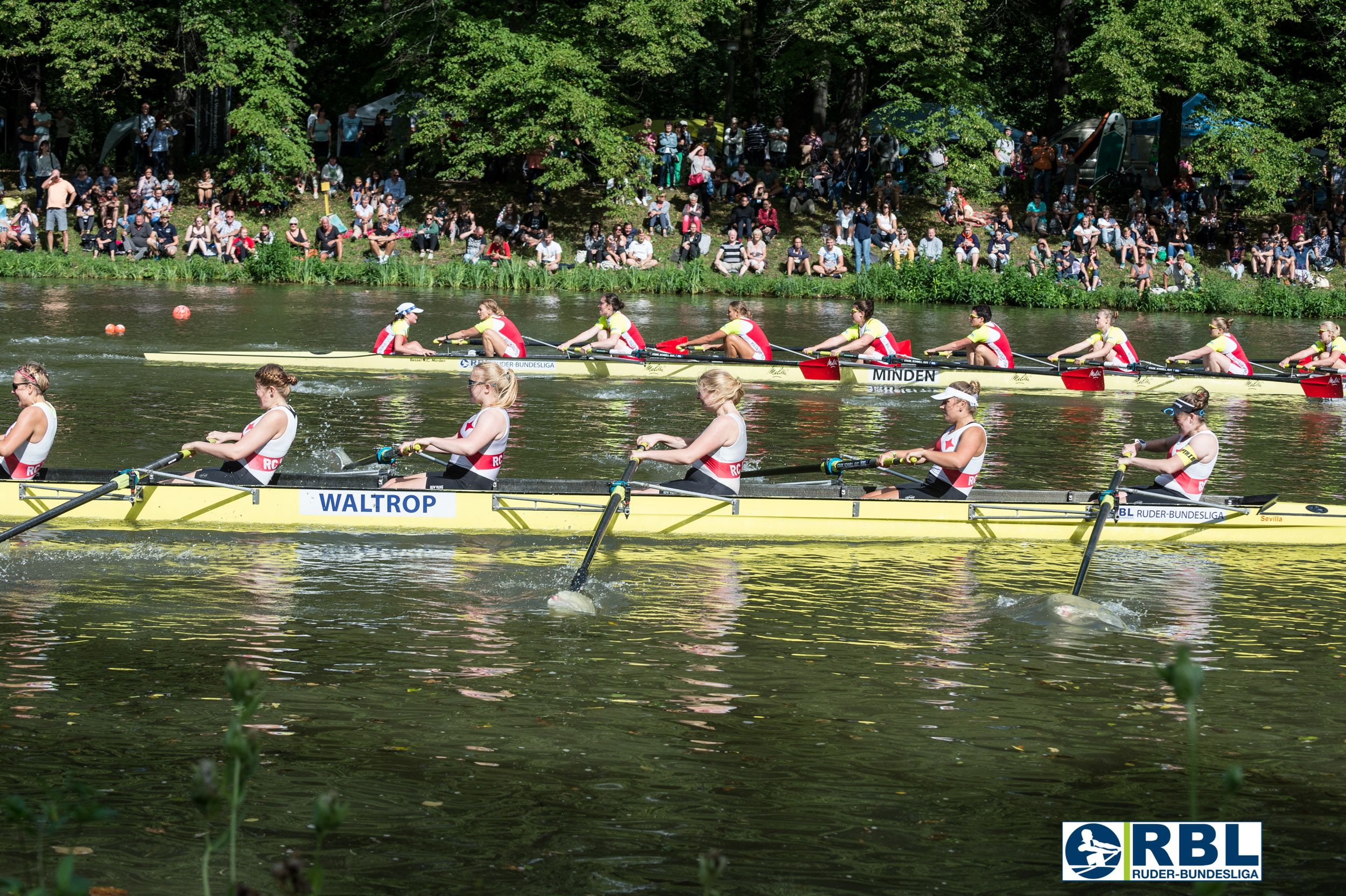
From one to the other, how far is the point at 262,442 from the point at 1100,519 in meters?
6.51

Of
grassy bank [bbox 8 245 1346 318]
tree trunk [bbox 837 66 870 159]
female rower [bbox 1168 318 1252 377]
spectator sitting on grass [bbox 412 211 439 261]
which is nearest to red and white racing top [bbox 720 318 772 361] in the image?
female rower [bbox 1168 318 1252 377]

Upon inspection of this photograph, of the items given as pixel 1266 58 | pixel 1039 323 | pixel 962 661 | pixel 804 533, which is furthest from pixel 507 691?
pixel 1266 58

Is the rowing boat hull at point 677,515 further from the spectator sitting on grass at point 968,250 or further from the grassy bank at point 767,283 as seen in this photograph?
the spectator sitting on grass at point 968,250

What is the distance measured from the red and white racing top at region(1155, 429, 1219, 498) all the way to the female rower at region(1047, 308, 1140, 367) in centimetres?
934

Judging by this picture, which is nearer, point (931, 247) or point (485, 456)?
point (485, 456)

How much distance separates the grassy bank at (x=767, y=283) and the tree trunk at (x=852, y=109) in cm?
673

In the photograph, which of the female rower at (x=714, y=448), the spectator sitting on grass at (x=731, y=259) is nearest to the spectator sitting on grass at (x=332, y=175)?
the spectator sitting on grass at (x=731, y=259)

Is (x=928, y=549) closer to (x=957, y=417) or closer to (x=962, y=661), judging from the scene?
(x=957, y=417)

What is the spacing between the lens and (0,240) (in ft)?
107

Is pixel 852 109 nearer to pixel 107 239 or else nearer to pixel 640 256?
pixel 640 256

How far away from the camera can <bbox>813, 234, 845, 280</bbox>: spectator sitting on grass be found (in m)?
33.8

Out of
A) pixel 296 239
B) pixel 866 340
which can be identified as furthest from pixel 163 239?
pixel 866 340

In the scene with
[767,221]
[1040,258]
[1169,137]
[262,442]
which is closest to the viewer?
[262,442]

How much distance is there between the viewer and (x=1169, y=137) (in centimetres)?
3803
